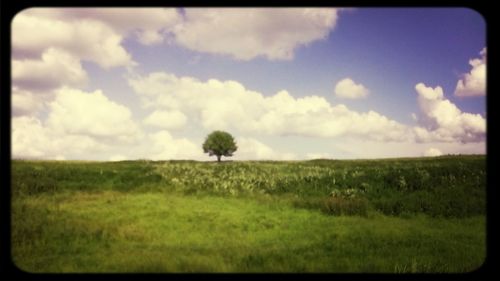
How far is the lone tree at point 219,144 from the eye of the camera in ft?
211

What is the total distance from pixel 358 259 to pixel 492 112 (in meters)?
5.27

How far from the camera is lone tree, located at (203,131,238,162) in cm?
6438

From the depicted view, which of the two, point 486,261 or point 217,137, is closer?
point 486,261

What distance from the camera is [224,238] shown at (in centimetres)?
1160

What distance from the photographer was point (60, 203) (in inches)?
628

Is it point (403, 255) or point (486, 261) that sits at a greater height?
point (486, 261)

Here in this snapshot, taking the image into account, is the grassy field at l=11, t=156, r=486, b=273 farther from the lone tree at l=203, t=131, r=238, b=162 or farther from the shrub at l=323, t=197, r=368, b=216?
the lone tree at l=203, t=131, r=238, b=162
